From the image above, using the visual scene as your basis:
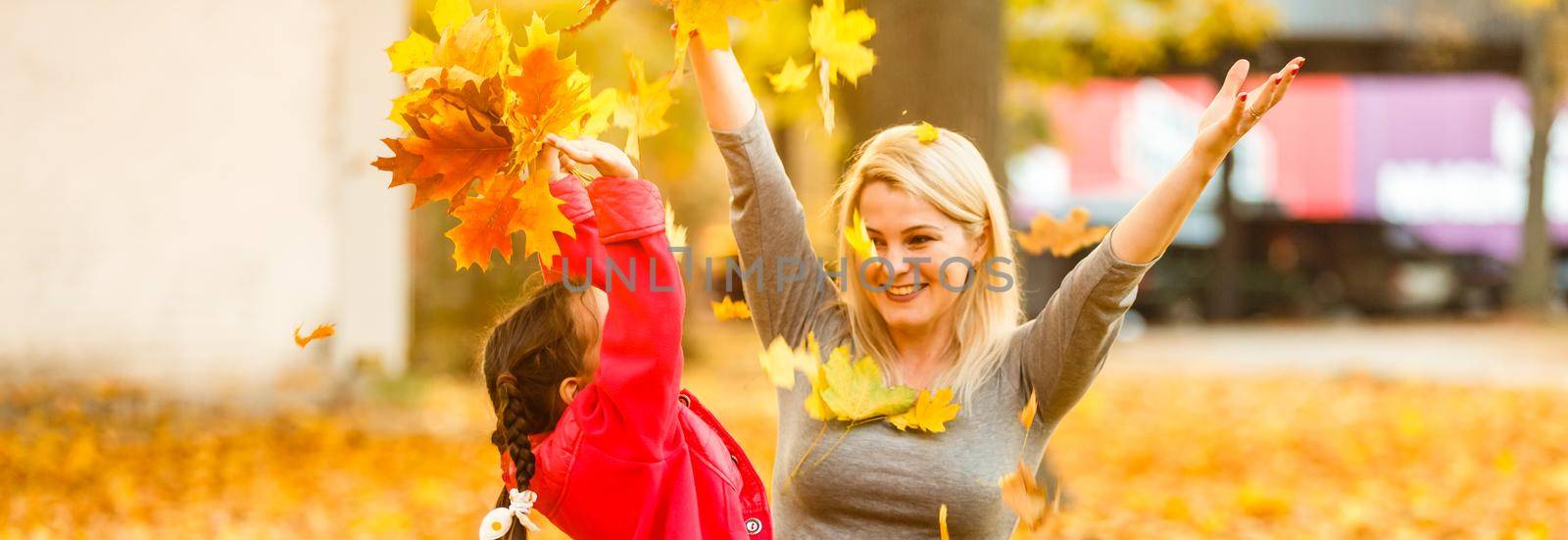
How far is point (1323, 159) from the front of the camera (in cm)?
2053

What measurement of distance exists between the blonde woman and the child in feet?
0.57

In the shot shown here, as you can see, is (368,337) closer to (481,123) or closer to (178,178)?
(178,178)

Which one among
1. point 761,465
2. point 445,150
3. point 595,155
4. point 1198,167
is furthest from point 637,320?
point 761,465

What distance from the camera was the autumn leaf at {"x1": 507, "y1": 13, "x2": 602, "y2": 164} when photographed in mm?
1991

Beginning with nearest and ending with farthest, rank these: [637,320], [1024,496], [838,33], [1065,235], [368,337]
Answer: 1. [637,320]
2. [1024,496]
3. [838,33]
4. [1065,235]
5. [368,337]

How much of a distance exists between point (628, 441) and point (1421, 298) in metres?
18.2

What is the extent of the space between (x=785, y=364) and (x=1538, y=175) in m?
17.8

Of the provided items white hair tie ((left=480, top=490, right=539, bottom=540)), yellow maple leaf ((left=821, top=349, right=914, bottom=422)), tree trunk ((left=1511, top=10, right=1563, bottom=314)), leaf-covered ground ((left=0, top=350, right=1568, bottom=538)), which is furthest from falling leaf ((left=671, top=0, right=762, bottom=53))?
tree trunk ((left=1511, top=10, right=1563, bottom=314))

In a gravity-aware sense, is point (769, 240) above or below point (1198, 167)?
below

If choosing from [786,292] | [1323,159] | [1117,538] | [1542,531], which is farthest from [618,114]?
[1323,159]

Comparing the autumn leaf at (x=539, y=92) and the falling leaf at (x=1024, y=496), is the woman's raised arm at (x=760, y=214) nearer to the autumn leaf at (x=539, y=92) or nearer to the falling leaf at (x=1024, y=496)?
the autumn leaf at (x=539, y=92)

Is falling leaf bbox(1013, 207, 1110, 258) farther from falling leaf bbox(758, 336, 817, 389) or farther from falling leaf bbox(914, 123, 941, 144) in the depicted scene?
falling leaf bbox(758, 336, 817, 389)

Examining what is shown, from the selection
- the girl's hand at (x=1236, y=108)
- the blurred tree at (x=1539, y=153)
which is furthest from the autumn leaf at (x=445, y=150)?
the blurred tree at (x=1539, y=153)

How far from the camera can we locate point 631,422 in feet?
6.47
